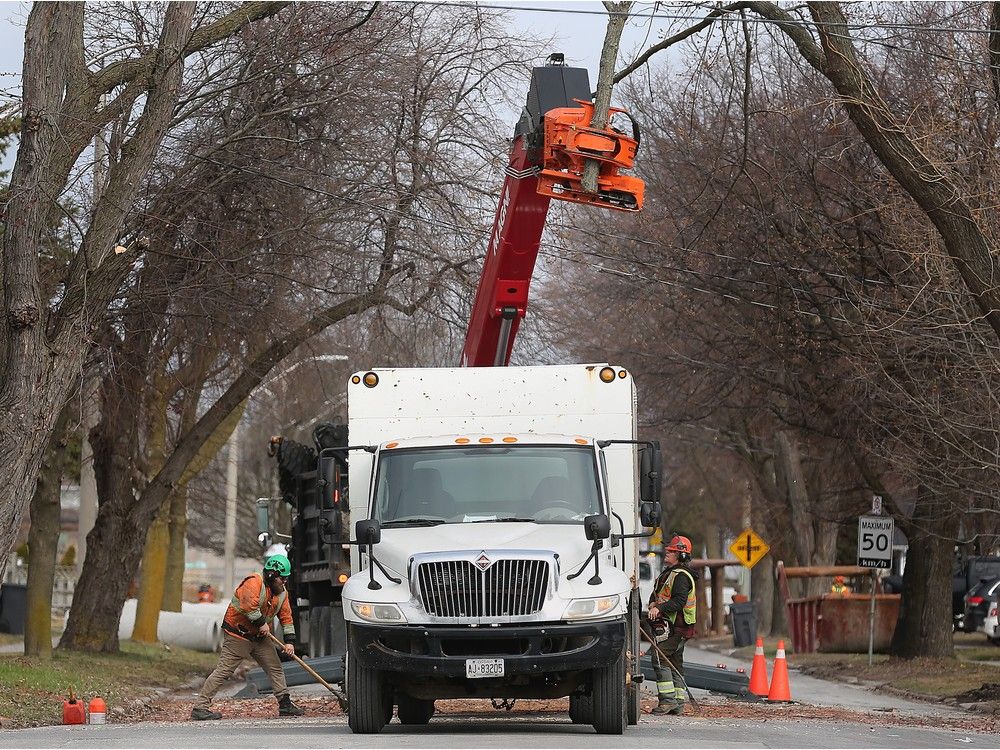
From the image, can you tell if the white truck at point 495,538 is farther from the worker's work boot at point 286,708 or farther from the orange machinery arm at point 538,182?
the worker's work boot at point 286,708

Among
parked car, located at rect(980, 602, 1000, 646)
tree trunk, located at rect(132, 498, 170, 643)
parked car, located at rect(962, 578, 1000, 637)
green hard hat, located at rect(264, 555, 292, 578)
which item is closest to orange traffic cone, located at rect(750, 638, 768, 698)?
green hard hat, located at rect(264, 555, 292, 578)

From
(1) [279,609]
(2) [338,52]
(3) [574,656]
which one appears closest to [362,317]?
(2) [338,52]

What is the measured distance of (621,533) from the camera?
1394 centimetres

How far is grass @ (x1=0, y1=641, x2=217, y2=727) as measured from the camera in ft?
54.3

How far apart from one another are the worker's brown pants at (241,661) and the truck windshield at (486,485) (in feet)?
12.1

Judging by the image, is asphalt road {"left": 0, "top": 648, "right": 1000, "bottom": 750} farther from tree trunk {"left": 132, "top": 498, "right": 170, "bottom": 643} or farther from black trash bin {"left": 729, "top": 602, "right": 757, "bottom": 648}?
black trash bin {"left": 729, "top": 602, "right": 757, "bottom": 648}

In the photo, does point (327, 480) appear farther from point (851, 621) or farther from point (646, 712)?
point (851, 621)

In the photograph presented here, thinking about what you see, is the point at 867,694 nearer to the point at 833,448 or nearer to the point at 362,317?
the point at 833,448

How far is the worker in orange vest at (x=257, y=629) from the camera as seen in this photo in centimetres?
1622

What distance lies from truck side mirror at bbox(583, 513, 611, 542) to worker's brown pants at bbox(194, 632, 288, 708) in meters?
5.05

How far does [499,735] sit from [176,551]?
24.6 meters

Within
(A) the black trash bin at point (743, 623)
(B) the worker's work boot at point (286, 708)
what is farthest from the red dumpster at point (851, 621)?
(B) the worker's work boot at point (286, 708)

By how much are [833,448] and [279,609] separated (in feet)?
48.0

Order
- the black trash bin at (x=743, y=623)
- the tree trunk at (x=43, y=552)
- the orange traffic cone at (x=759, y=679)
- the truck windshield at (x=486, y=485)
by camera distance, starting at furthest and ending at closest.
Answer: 1. the black trash bin at (x=743, y=623)
2. the tree trunk at (x=43, y=552)
3. the orange traffic cone at (x=759, y=679)
4. the truck windshield at (x=486, y=485)
